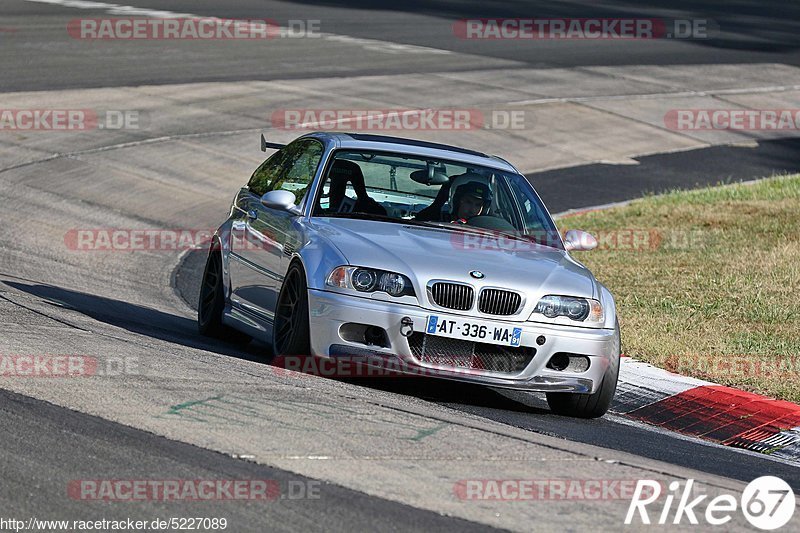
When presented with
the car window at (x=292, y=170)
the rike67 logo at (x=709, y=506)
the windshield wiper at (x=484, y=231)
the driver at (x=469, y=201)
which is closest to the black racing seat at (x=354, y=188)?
the car window at (x=292, y=170)

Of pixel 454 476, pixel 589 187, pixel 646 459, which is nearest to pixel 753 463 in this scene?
pixel 646 459

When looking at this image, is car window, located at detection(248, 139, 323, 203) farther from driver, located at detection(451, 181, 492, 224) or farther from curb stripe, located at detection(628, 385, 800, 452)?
curb stripe, located at detection(628, 385, 800, 452)

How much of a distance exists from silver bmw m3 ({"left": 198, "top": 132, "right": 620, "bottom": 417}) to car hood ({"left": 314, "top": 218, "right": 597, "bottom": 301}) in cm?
1

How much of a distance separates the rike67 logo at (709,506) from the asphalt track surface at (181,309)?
0.88 metres

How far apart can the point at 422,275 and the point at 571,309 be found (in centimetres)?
96

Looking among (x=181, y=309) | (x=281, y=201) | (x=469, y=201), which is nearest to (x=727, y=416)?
(x=469, y=201)

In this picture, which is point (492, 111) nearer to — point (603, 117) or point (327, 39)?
point (603, 117)

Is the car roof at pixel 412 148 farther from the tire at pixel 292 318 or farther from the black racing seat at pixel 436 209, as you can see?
the tire at pixel 292 318

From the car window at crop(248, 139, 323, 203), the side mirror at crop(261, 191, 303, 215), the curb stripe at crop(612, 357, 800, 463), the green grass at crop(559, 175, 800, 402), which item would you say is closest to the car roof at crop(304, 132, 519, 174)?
the car window at crop(248, 139, 323, 203)

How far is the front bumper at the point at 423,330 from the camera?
8.07 m

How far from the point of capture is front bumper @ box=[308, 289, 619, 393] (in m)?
8.07

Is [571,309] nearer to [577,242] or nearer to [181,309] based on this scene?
[577,242]

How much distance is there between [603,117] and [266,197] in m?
18.1

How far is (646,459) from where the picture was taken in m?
7.25
